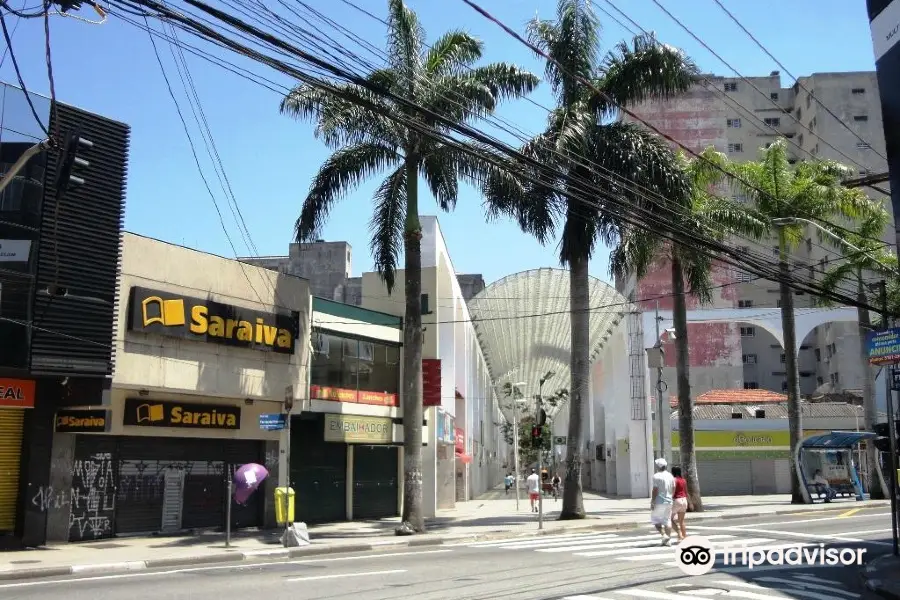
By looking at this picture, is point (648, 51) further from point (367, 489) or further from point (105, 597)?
point (105, 597)

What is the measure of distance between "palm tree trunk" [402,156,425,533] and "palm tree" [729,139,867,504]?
566 inches

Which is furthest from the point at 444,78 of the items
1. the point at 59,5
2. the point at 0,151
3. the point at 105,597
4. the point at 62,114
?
the point at 105,597

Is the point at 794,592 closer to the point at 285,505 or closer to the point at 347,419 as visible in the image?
the point at 285,505

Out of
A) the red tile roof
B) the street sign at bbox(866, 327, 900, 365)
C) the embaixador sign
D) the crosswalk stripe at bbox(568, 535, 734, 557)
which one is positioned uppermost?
the embaixador sign

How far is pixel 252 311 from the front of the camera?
73.7 feet

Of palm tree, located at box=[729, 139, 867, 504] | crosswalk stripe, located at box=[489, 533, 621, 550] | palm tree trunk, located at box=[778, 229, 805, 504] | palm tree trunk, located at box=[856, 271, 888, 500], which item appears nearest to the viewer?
crosswalk stripe, located at box=[489, 533, 621, 550]

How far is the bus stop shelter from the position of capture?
32250 mm

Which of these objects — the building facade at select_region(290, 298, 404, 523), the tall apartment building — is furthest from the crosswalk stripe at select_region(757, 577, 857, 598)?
the tall apartment building

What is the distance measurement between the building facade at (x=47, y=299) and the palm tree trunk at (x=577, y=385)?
46.9 feet

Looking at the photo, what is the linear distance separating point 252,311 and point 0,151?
23.7ft

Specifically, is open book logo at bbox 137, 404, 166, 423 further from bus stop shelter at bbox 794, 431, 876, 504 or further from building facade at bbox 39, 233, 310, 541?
bus stop shelter at bbox 794, 431, 876, 504

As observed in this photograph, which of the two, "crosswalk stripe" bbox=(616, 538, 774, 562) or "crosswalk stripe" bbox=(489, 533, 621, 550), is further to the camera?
"crosswalk stripe" bbox=(489, 533, 621, 550)

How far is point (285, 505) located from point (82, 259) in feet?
24.8

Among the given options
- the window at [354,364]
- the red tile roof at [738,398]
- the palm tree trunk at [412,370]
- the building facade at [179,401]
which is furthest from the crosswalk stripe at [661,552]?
the red tile roof at [738,398]
